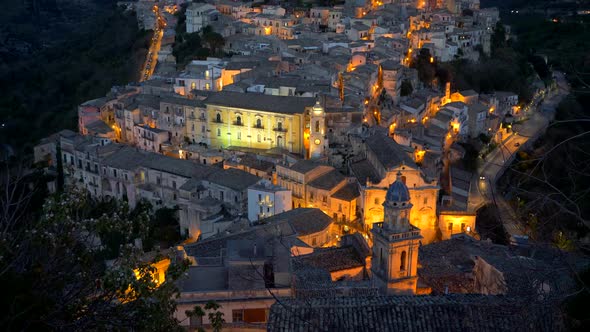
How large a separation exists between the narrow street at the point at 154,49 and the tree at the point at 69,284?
1410 inches

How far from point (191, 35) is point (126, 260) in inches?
1567

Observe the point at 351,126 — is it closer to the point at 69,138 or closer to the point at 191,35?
the point at 69,138

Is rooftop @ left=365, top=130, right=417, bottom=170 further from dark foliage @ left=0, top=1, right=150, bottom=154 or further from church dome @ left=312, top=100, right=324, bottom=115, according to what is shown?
dark foliage @ left=0, top=1, right=150, bottom=154

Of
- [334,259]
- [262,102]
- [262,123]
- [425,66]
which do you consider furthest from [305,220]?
[425,66]

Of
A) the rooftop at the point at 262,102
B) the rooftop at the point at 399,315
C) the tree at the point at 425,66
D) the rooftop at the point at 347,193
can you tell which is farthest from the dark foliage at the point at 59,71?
the rooftop at the point at 399,315

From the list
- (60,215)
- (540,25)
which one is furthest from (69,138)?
(540,25)

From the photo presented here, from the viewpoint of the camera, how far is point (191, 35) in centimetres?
4681

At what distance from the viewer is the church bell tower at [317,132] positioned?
2822cm

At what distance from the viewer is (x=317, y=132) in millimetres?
28453

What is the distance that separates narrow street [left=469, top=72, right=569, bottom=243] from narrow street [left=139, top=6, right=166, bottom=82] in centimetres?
2251

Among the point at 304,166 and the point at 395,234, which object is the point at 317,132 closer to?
the point at 304,166

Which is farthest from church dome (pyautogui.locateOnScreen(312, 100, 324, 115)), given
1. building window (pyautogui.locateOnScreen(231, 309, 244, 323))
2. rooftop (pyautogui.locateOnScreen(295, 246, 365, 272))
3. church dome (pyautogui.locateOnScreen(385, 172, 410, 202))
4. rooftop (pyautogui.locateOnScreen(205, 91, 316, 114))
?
building window (pyautogui.locateOnScreen(231, 309, 244, 323))

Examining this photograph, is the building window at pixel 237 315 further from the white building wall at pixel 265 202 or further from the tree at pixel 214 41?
the tree at pixel 214 41

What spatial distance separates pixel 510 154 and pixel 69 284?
19.2 m
